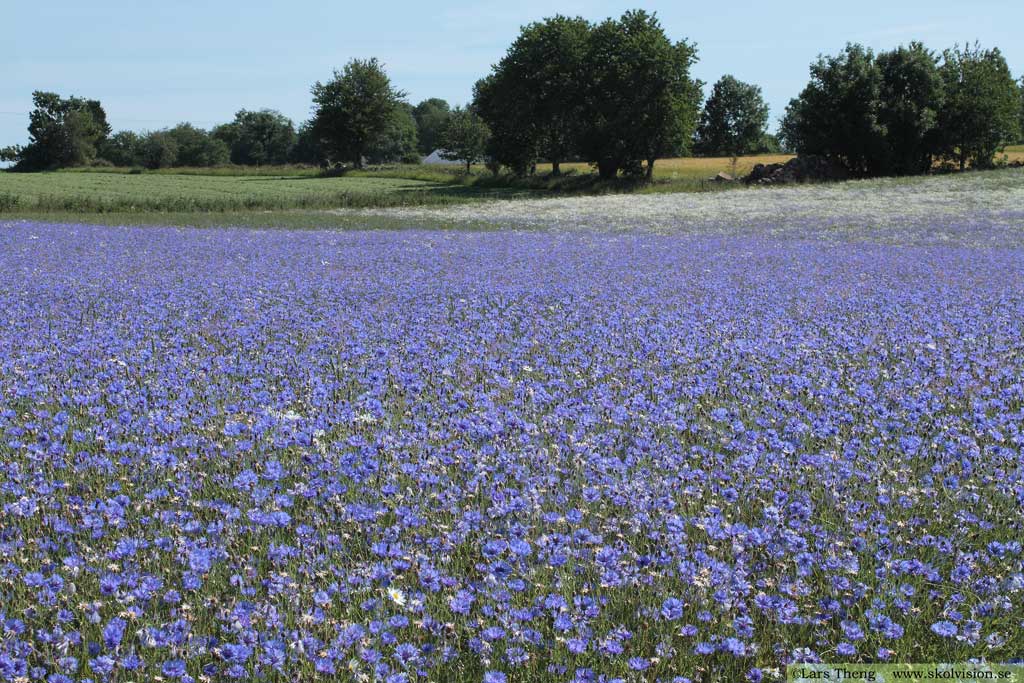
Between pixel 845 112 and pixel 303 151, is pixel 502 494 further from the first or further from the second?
pixel 303 151

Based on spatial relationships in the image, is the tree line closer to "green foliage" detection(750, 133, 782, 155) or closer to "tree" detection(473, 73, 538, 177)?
"tree" detection(473, 73, 538, 177)

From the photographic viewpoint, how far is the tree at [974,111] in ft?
190

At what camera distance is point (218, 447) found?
5375mm

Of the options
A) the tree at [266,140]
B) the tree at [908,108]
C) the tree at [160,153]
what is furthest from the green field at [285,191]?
the tree at [266,140]

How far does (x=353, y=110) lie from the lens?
87562 mm

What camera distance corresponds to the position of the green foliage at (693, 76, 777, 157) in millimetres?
125875

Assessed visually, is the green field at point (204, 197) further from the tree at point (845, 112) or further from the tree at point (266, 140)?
the tree at point (266, 140)

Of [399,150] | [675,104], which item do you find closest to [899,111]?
[675,104]

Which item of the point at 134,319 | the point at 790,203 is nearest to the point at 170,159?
the point at 790,203

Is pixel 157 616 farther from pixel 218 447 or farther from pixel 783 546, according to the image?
pixel 783 546

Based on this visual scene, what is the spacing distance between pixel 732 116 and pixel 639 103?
256 ft

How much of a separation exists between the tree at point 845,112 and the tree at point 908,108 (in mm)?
726

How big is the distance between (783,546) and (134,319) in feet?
26.4

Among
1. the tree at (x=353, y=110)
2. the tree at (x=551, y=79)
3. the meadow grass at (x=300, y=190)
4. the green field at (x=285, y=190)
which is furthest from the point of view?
the tree at (x=353, y=110)
